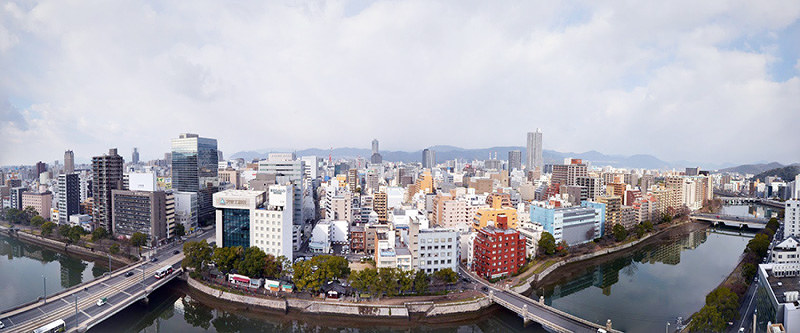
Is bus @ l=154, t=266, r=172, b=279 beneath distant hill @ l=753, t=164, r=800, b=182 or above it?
beneath

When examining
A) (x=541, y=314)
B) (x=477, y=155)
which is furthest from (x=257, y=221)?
(x=477, y=155)

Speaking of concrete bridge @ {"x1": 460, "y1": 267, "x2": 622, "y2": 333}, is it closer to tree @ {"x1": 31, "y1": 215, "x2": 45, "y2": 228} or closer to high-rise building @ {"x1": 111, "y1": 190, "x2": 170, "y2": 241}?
high-rise building @ {"x1": 111, "y1": 190, "x2": 170, "y2": 241}

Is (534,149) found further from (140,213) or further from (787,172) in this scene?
(140,213)

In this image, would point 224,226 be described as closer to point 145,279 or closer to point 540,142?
point 145,279

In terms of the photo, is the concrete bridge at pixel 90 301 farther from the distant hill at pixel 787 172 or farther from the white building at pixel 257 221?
the distant hill at pixel 787 172

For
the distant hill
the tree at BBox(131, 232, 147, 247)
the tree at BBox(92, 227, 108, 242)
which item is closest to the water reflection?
the tree at BBox(131, 232, 147, 247)

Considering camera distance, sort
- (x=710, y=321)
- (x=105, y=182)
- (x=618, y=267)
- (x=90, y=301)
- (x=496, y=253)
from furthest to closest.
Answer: (x=105, y=182) < (x=618, y=267) < (x=496, y=253) < (x=90, y=301) < (x=710, y=321)

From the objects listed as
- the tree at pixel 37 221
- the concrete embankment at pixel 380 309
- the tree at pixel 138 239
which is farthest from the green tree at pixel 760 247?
the tree at pixel 37 221
